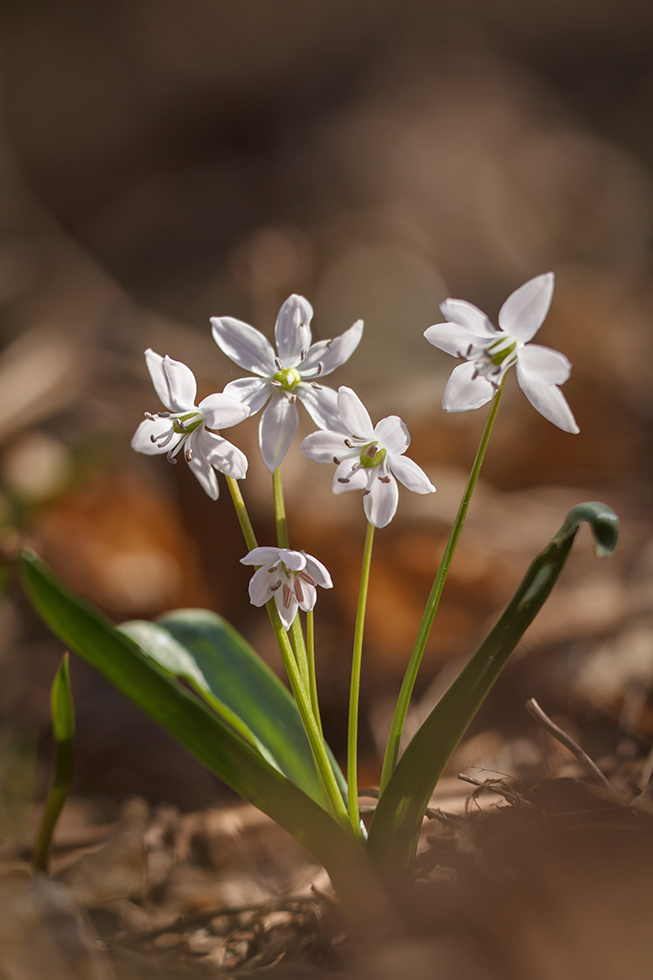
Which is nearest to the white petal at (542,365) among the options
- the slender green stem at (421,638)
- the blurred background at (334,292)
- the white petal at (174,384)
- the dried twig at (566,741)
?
the slender green stem at (421,638)

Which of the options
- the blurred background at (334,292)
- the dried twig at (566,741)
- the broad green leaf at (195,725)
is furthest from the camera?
the blurred background at (334,292)

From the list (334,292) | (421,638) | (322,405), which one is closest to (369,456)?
(322,405)

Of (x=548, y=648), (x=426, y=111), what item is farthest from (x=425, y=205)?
(x=548, y=648)

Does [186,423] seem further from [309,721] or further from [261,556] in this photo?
[309,721]

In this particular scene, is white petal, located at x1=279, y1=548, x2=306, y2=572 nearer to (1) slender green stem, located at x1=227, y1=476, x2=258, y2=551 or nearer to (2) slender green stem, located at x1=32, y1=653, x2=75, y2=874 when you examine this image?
(1) slender green stem, located at x1=227, y1=476, x2=258, y2=551

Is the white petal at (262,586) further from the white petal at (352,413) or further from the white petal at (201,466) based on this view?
the white petal at (352,413)

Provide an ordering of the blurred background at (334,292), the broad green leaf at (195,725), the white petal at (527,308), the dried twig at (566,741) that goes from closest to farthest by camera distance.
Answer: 1. the white petal at (527,308)
2. the broad green leaf at (195,725)
3. the dried twig at (566,741)
4. the blurred background at (334,292)

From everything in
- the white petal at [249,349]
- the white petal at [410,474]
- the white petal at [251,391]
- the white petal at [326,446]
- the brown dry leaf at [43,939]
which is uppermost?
the white petal at [249,349]

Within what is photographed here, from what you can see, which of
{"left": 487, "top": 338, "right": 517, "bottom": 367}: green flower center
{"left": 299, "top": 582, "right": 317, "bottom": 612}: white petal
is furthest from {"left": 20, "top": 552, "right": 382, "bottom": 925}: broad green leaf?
{"left": 487, "top": 338, "right": 517, "bottom": 367}: green flower center

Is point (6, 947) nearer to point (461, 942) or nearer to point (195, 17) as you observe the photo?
point (461, 942)
